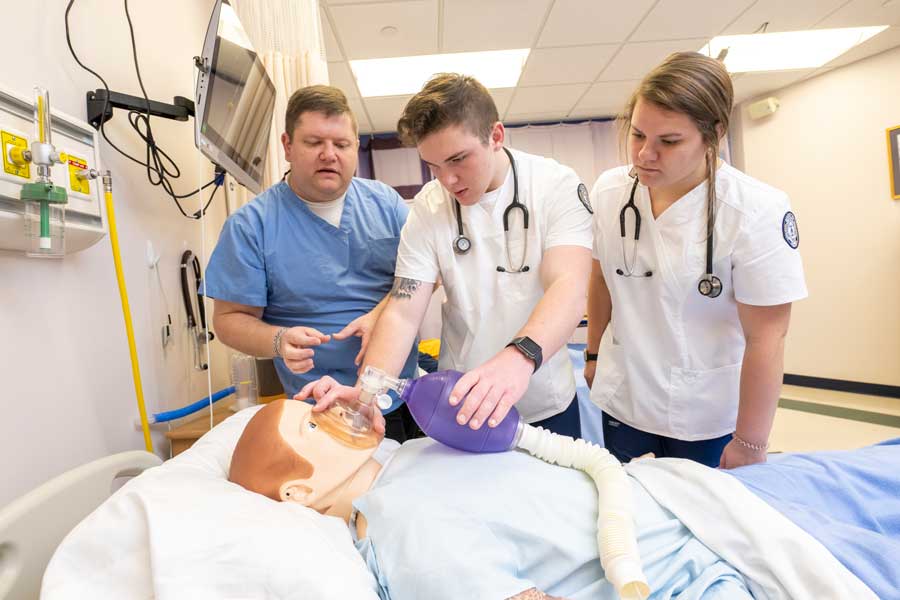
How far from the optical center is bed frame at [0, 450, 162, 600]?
2.57 ft

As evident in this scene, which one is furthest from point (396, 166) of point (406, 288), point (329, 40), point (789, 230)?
point (789, 230)

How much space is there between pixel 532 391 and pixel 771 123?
4.89 m

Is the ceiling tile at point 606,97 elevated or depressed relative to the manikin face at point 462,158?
elevated

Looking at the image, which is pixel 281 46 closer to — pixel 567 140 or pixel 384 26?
pixel 384 26

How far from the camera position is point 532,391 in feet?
4.46

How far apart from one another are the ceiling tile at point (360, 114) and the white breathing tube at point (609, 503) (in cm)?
387

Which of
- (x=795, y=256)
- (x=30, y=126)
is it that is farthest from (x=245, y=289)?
(x=795, y=256)

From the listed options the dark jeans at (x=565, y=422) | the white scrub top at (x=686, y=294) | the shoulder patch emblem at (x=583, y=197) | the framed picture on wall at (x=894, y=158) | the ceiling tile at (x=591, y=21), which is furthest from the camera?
the framed picture on wall at (x=894, y=158)

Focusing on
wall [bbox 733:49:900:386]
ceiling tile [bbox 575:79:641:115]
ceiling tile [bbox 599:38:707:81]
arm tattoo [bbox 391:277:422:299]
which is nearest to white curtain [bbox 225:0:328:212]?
arm tattoo [bbox 391:277:422:299]

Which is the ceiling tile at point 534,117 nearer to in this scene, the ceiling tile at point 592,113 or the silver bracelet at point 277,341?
the ceiling tile at point 592,113

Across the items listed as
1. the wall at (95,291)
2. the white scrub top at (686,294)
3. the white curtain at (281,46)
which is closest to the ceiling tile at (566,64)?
the white curtain at (281,46)

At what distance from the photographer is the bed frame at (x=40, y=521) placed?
78 centimetres

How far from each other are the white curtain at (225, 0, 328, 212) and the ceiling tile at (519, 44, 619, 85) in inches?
78.0

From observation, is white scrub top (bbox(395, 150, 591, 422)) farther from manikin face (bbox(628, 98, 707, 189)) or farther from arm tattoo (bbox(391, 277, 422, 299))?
manikin face (bbox(628, 98, 707, 189))
